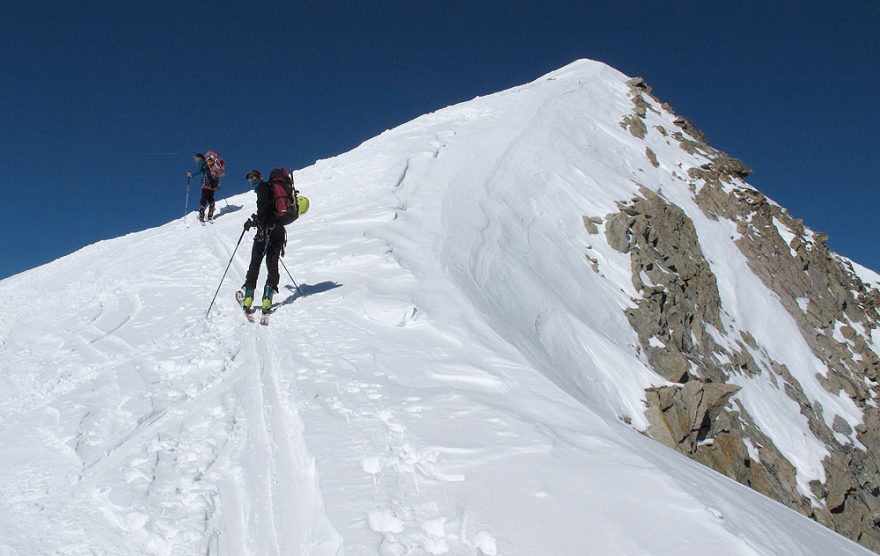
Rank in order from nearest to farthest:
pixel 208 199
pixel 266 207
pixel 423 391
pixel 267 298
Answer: pixel 423 391 → pixel 267 298 → pixel 266 207 → pixel 208 199

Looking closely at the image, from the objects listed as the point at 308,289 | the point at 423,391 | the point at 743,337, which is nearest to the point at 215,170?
the point at 308,289

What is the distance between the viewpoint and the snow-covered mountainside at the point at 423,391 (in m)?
3.38

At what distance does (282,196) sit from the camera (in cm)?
805

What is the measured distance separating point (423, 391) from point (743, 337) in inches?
665

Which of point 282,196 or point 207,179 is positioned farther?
point 207,179

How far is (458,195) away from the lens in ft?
51.9

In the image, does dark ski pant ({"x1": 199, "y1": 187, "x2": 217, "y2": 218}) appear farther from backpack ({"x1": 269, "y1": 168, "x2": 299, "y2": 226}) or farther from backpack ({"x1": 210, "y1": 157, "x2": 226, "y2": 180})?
backpack ({"x1": 269, "y1": 168, "x2": 299, "y2": 226})

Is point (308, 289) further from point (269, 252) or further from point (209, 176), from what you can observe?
point (209, 176)

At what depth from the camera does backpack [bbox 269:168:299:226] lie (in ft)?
26.3

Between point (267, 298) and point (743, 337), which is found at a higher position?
point (743, 337)

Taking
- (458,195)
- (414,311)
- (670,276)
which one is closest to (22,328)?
(414,311)

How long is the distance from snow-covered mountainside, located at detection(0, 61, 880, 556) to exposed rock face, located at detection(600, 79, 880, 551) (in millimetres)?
109

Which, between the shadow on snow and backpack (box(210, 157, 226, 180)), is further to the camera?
backpack (box(210, 157, 226, 180))

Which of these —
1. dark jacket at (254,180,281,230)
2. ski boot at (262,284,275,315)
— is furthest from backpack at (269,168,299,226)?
ski boot at (262,284,275,315)
